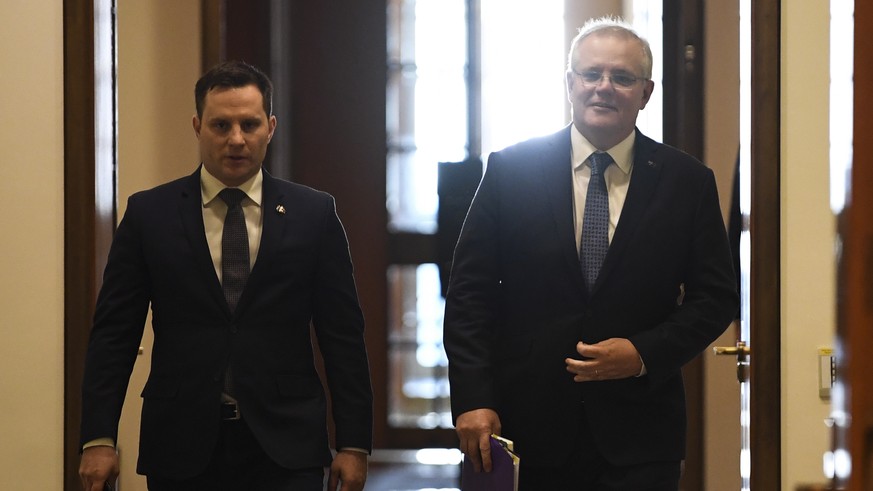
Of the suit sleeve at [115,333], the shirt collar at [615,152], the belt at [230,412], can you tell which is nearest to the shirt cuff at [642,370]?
the shirt collar at [615,152]

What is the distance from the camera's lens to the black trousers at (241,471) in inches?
84.7

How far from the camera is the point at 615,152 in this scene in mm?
2396

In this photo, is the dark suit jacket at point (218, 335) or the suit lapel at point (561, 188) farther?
the suit lapel at point (561, 188)

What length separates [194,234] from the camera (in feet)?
7.38

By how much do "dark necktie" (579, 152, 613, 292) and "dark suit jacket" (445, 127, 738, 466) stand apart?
4 cm

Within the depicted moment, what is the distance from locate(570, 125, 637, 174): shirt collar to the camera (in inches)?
94.3

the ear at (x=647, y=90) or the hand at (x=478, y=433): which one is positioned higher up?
the ear at (x=647, y=90)

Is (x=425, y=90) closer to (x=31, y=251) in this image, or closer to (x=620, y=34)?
(x=31, y=251)

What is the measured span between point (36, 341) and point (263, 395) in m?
0.88

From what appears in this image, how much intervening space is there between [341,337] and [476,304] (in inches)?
11.9

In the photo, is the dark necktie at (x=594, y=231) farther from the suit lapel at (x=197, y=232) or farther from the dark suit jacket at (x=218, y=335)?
the suit lapel at (x=197, y=232)

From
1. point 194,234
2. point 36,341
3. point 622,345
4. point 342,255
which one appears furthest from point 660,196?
point 36,341

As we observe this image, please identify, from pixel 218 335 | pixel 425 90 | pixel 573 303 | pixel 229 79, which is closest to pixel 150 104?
pixel 229 79

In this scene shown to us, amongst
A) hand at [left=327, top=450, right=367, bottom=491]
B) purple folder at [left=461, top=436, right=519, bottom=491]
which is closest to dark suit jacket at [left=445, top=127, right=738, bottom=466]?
purple folder at [left=461, top=436, right=519, bottom=491]
